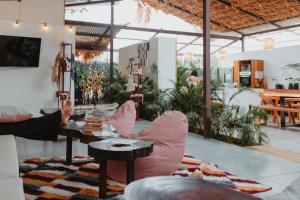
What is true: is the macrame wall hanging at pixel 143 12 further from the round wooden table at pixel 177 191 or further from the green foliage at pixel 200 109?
the round wooden table at pixel 177 191

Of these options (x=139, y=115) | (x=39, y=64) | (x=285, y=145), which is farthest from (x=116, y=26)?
(x=285, y=145)

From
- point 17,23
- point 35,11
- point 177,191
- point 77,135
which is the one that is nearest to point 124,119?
point 77,135

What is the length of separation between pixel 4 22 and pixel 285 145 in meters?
6.05

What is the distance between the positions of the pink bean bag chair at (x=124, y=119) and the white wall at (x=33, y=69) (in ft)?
10.1

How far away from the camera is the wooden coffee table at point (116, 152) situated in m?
2.47

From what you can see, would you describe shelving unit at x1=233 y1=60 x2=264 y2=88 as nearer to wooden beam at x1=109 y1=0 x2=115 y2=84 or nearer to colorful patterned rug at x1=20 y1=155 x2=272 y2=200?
wooden beam at x1=109 y1=0 x2=115 y2=84

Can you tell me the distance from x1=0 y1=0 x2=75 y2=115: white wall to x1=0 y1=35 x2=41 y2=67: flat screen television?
135 mm

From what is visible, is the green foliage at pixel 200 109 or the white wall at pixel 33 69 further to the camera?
the white wall at pixel 33 69

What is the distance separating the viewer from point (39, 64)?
677 centimetres

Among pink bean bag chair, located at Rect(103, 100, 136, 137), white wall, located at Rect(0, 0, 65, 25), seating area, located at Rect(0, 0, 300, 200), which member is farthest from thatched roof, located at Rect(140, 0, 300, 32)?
pink bean bag chair, located at Rect(103, 100, 136, 137)

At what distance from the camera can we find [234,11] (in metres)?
11.2

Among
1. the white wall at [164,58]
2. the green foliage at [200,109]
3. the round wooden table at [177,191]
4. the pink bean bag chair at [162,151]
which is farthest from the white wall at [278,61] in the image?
the round wooden table at [177,191]

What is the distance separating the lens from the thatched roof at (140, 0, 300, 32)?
33.2ft

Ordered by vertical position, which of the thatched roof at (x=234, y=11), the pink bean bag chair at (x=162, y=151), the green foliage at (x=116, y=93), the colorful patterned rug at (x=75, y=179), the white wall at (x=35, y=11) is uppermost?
the thatched roof at (x=234, y=11)
